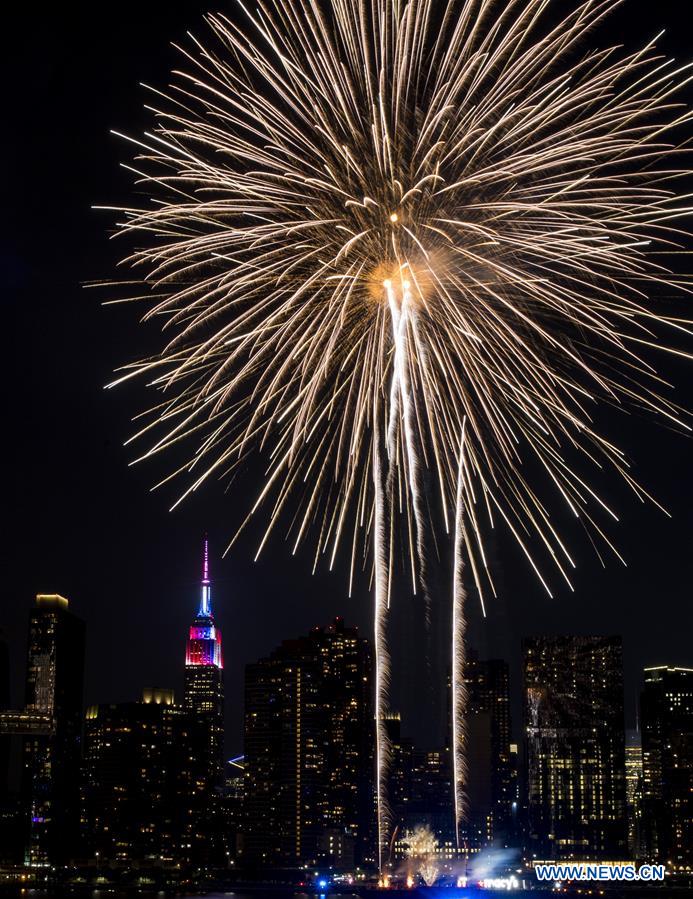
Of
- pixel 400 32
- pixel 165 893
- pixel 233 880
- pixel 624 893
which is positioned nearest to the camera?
pixel 400 32

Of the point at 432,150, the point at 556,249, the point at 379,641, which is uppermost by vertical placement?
the point at 432,150

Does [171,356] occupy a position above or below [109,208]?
below

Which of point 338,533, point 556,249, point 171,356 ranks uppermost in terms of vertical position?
point 556,249

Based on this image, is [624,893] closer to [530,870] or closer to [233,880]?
[530,870]

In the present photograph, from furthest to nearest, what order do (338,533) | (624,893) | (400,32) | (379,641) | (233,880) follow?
(233,880) < (624,893) < (379,641) < (338,533) < (400,32)

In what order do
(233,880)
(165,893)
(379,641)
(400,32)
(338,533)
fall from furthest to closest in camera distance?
(233,880), (165,893), (379,641), (338,533), (400,32)

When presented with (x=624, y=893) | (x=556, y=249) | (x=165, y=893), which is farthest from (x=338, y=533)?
(x=165, y=893)

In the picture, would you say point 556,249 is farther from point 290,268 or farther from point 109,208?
point 109,208

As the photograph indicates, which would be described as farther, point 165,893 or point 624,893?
point 165,893

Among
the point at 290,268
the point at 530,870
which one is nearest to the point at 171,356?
the point at 290,268
